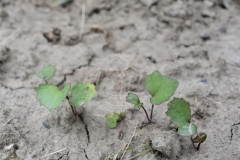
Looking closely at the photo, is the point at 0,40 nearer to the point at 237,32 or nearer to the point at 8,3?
the point at 8,3

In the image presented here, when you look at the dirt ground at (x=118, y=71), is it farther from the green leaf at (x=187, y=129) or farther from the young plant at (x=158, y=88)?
the young plant at (x=158, y=88)

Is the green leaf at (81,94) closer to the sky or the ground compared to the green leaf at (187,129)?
closer to the sky

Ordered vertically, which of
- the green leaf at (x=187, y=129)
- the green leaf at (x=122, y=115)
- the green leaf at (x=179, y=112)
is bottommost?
the green leaf at (x=122, y=115)

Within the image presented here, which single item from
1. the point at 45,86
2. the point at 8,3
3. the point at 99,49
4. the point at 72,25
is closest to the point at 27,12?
the point at 8,3

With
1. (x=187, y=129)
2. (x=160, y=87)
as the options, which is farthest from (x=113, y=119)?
(x=187, y=129)

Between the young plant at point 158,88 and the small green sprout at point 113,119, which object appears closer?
the young plant at point 158,88

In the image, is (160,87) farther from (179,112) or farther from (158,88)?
(179,112)

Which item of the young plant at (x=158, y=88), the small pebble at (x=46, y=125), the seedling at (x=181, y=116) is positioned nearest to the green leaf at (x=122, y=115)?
the young plant at (x=158, y=88)
